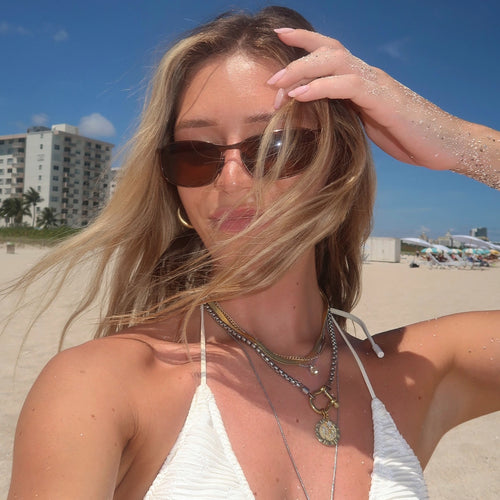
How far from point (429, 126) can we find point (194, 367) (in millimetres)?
1017

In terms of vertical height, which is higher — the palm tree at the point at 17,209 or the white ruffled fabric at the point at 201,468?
the palm tree at the point at 17,209

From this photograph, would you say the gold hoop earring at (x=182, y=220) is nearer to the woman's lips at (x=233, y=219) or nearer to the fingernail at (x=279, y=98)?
the woman's lips at (x=233, y=219)

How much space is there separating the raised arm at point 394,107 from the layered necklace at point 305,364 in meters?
0.71

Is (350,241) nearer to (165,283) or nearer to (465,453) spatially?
(165,283)

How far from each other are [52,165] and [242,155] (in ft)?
308

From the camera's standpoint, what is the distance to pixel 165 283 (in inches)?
69.5

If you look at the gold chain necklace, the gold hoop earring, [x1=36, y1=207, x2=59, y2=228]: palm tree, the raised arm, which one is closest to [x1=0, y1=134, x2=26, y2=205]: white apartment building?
[x1=36, y1=207, x2=59, y2=228]: palm tree

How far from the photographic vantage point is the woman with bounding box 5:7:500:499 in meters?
1.07

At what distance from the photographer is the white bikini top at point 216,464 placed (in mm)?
1037

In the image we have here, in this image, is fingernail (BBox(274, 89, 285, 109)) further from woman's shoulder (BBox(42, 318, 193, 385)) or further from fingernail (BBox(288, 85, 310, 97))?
woman's shoulder (BBox(42, 318, 193, 385))

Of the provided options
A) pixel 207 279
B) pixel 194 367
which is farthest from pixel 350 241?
pixel 194 367

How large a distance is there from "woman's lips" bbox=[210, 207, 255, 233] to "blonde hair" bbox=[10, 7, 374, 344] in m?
0.05

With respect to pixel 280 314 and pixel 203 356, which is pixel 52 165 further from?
pixel 203 356

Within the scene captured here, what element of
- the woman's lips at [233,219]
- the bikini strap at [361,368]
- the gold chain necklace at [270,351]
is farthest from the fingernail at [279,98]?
the bikini strap at [361,368]
